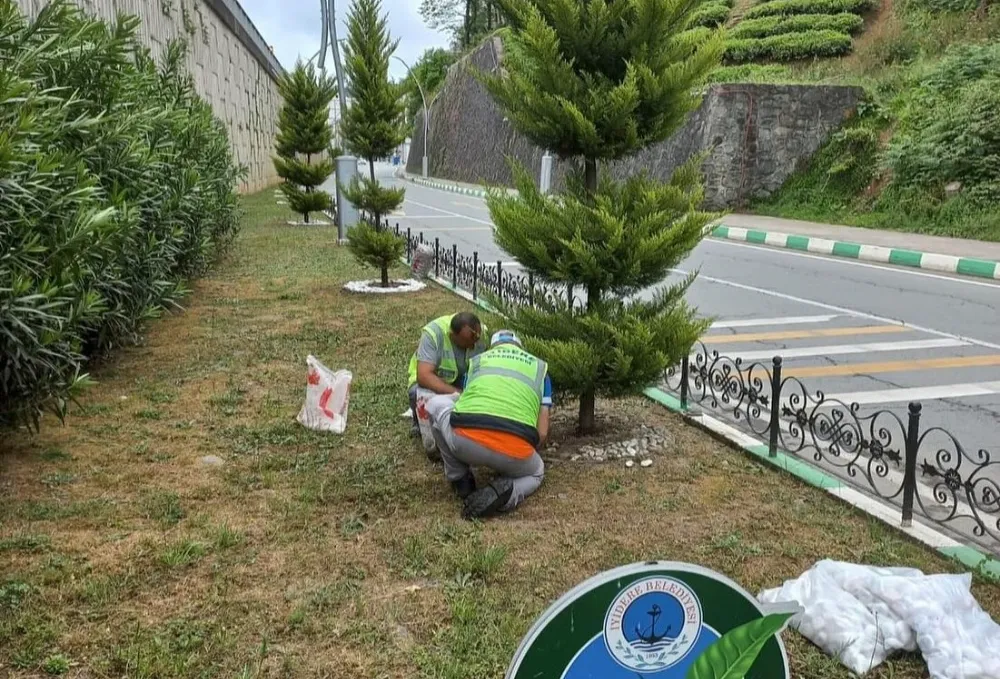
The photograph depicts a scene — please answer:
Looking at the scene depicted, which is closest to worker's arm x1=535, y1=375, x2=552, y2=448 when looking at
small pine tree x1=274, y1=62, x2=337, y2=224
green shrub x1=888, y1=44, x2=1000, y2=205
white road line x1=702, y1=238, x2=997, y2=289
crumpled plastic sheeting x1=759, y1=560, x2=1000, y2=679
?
crumpled plastic sheeting x1=759, y1=560, x2=1000, y2=679

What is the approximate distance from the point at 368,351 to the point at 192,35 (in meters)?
16.3

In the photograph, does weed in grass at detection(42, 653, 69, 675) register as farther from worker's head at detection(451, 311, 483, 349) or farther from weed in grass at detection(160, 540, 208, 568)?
worker's head at detection(451, 311, 483, 349)

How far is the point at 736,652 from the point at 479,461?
10.4 feet

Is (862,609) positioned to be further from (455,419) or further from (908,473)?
(455,419)

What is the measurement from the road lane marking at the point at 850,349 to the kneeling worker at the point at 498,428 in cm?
394

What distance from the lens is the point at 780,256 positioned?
1561cm

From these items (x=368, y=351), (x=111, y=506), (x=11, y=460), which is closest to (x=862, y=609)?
(x=111, y=506)

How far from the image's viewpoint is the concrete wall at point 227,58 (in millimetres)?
16422

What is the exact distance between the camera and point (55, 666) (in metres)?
2.98

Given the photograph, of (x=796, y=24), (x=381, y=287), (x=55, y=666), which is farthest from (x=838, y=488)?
(x=796, y=24)

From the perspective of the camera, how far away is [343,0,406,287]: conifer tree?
11.7 m

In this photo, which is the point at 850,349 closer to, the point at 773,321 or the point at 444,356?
the point at 773,321

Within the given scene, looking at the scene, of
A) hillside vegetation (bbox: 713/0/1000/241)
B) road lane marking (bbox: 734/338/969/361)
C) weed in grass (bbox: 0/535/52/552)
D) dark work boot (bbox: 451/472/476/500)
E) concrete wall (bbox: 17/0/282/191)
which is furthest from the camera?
hillside vegetation (bbox: 713/0/1000/241)

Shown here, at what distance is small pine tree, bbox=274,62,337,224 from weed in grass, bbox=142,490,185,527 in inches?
690
